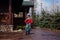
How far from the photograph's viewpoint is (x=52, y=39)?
16812 millimetres

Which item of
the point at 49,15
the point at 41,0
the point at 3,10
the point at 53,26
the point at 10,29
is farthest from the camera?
the point at 41,0

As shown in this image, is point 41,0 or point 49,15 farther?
point 41,0

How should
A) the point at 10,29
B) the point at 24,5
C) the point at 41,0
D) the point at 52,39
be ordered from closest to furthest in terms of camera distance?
1. the point at 52,39
2. the point at 10,29
3. the point at 24,5
4. the point at 41,0

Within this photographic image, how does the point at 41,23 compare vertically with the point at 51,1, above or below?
below

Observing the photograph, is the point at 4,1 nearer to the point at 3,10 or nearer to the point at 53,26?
the point at 3,10

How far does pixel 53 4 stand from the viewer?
37500 mm

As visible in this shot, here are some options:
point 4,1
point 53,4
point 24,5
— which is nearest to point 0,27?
point 4,1

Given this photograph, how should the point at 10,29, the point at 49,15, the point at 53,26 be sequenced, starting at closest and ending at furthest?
1. the point at 10,29
2. the point at 53,26
3. the point at 49,15

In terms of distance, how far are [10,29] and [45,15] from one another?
7.72 metres

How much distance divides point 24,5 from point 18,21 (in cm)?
254

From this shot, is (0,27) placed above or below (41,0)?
below

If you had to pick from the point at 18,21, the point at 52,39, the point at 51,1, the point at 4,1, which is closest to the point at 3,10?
the point at 4,1

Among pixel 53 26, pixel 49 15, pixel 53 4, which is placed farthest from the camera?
pixel 53 4

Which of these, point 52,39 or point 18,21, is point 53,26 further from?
point 52,39
